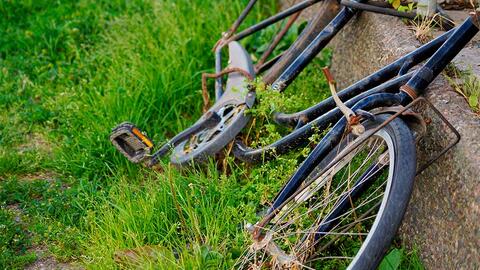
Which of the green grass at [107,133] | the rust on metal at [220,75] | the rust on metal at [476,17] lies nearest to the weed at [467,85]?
the rust on metal at [476,17]

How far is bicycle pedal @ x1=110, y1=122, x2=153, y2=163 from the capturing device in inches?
177

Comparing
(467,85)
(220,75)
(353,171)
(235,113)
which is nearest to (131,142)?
(235,113)

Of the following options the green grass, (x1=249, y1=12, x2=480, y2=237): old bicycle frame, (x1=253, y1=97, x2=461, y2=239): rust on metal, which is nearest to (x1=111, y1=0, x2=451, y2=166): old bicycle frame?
the green grass

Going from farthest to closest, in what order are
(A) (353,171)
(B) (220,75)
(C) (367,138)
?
1. (B) (220,75)
2. (A) (353,171)
3. (C) (367,138)

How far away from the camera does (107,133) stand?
4.98 m

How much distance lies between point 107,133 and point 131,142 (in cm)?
48

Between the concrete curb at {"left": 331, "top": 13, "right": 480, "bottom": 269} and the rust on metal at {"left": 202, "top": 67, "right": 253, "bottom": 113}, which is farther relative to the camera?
the rust on metal at {"left": 202, "top": 67, "right": 253, "bottom": 113}

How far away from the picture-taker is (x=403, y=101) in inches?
134

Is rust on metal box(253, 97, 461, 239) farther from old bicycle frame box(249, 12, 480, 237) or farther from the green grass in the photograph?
the green grass

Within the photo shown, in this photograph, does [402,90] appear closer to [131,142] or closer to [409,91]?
[409,91]

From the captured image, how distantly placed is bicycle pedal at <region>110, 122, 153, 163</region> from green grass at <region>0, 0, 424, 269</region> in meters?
0.13

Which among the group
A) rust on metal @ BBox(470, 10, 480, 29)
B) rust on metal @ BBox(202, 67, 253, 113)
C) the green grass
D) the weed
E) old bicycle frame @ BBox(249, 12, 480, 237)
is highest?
rust on metal @ BBox(470, 10, 480, 29)

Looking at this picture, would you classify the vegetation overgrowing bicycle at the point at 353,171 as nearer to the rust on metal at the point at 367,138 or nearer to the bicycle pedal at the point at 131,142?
the rust on metal at the point at 367,138

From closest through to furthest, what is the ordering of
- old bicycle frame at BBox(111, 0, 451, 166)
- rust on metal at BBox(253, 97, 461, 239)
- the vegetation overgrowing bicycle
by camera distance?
the vegetation overgrowing bicycle → rust on metal at BBox(253, 97, 461, 239) → old bicycle frame at BBox(111, 0, 451, 166)
